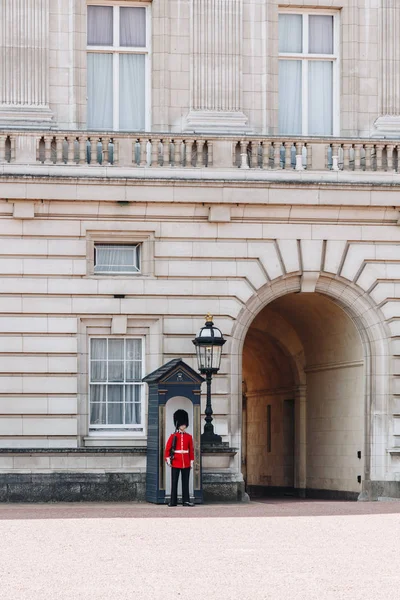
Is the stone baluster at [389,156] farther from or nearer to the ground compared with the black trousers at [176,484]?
farther from the ground

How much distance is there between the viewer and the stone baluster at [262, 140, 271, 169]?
88.9 ft

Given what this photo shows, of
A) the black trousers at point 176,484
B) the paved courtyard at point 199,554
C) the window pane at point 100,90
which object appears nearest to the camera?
the paved courtyard at point 199,554

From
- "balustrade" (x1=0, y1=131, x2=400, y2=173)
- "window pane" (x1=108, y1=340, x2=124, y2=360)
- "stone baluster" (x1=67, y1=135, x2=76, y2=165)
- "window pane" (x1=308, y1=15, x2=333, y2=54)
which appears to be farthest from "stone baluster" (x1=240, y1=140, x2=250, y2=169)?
"window pane" (x1=108, y1=340, x2=124, y2=360)

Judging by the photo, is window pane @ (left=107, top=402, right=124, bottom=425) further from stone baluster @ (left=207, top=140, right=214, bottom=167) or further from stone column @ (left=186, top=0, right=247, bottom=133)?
stone column @ (left=186, top=0, right=247, bottom=133)

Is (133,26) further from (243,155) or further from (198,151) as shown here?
(243,155)

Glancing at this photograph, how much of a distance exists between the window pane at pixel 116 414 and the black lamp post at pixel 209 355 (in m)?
1.57

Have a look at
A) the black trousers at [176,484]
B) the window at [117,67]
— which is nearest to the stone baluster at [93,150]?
the window at [117,67]

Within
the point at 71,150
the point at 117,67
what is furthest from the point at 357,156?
the point at 71,150

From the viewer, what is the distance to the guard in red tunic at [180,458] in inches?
977

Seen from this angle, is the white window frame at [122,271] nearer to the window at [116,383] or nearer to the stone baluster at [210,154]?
the window at [116,383]

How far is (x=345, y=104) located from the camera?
2817 centimetres

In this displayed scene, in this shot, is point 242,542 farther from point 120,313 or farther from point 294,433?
point 294,433

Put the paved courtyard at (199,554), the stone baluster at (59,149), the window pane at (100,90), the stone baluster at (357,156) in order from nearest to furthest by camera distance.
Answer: the paved courtyard at (199,554) → the stone baluster at (59,149) → the stone baluster at (357,156) → the window pane at (100,90)

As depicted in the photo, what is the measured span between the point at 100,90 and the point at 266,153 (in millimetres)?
3103
